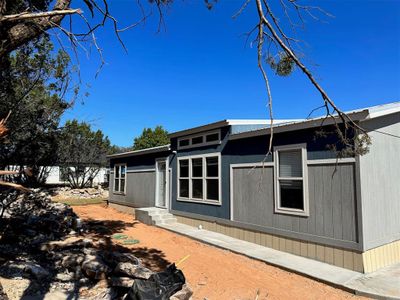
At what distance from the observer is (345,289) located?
5.60m

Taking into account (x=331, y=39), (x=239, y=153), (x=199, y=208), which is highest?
(x=331, y=39)

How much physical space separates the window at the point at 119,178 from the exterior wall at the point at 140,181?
0.91 ft

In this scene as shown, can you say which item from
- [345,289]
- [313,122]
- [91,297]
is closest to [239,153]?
[313,122]

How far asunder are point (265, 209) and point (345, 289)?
3110 millimetres

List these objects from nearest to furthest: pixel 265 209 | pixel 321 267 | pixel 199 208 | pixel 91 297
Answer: pixel 91 297 → pixel 321 267 → pixel 265 209 → pixel 199 208

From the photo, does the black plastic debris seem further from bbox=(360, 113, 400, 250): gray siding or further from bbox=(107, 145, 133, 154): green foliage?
bbox=(107, 145, 133, 154): green foliage

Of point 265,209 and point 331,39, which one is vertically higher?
point 331,39

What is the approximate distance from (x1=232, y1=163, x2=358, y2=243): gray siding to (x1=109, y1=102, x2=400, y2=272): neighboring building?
0.02 metres

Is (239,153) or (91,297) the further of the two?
(239,153)

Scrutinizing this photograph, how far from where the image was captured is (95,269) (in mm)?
5688

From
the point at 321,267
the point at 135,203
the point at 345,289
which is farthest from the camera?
the point at 135,203

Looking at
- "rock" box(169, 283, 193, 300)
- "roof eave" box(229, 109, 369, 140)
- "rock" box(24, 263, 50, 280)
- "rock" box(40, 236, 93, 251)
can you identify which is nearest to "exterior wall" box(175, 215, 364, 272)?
"roof eave" box(229, 109, 369, 140)

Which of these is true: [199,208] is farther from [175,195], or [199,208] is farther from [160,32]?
[160,32]

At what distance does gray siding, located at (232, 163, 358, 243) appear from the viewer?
6617 millimetres
